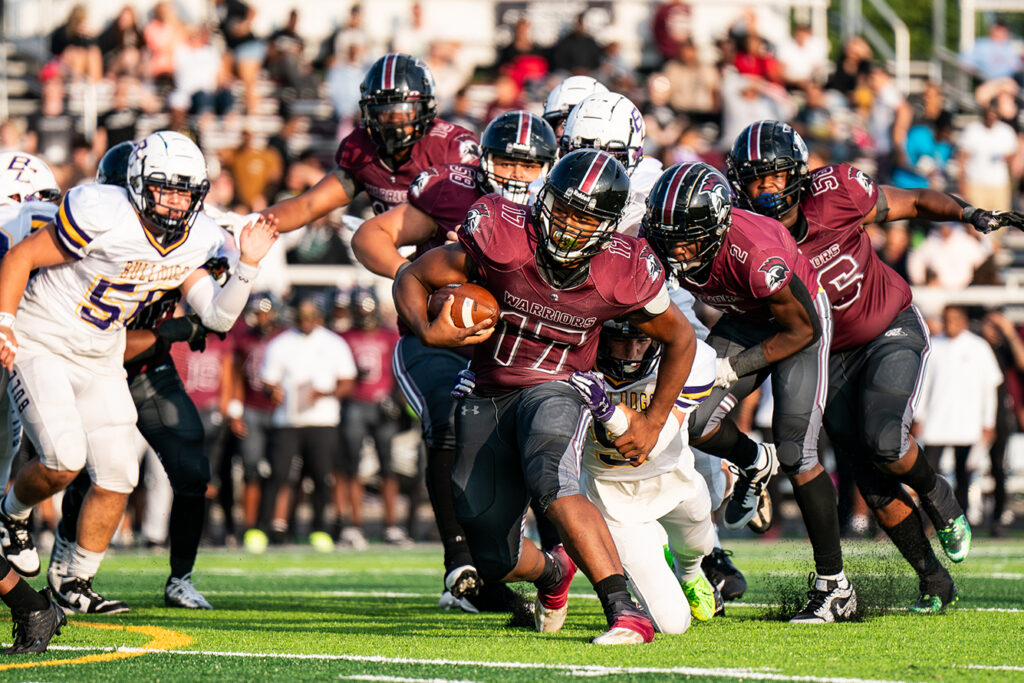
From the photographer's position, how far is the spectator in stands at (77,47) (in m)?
15.7

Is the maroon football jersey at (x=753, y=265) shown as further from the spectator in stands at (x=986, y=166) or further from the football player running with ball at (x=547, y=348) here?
the spectator in stands at (x=986, y=166)

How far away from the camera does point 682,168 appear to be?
596cm

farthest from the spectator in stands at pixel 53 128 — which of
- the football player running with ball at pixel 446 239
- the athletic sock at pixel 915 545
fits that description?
the athletic sock at pixel 915 545

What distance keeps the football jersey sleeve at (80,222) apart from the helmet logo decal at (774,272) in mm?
2928

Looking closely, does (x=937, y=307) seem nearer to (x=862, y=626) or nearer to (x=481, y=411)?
(x=862, y=626)

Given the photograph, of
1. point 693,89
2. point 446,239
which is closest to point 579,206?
point 446,239

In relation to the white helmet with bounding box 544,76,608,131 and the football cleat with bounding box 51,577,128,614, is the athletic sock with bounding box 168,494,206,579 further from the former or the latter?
the white helmet with bounding box 544,76,608,131

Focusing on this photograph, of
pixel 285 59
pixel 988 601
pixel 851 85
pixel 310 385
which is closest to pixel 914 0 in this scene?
pixel 851 85

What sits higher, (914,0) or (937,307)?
(914,0)

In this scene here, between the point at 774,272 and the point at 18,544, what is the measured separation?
149 inches

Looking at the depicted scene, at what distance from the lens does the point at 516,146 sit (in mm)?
6273

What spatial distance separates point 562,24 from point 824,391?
13147 mm

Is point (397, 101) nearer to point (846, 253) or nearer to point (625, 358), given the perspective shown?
point (625, 358)

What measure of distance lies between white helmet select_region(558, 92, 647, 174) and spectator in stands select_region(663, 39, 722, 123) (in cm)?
996
